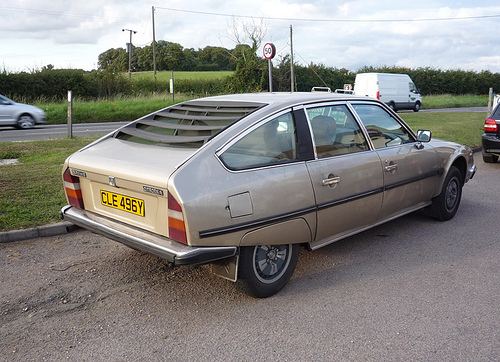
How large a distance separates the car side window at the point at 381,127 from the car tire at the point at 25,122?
697 inches

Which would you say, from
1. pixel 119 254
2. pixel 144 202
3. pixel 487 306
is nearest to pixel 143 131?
pixel 144 202

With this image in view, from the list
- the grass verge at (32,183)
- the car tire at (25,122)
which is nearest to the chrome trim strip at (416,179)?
the grass verge at (32,183)

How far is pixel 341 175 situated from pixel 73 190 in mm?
2377

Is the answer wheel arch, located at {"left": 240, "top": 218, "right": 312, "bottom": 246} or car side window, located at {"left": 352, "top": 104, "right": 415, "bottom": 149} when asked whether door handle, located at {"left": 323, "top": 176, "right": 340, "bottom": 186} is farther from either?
car side window, located at {"left": 352, "top": 104, "right": 415, "bottom": 149}

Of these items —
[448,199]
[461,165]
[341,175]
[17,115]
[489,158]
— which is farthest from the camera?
[17,115]

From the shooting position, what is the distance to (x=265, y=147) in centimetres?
377

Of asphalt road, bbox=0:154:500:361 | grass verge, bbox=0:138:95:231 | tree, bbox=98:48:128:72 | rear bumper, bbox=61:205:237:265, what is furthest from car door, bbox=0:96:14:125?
tree, bbox=98:48:128:72

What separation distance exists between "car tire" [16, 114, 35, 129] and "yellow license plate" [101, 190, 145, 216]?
17.4 meters

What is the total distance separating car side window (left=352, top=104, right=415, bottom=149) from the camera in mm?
4766

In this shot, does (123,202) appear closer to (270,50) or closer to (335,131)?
(335,131)

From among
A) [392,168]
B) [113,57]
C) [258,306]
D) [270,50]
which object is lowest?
[258,306]

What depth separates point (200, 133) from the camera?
3.85m

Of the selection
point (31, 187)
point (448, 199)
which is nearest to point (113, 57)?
point (31, 187)

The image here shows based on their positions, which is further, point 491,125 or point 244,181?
point 491,125
